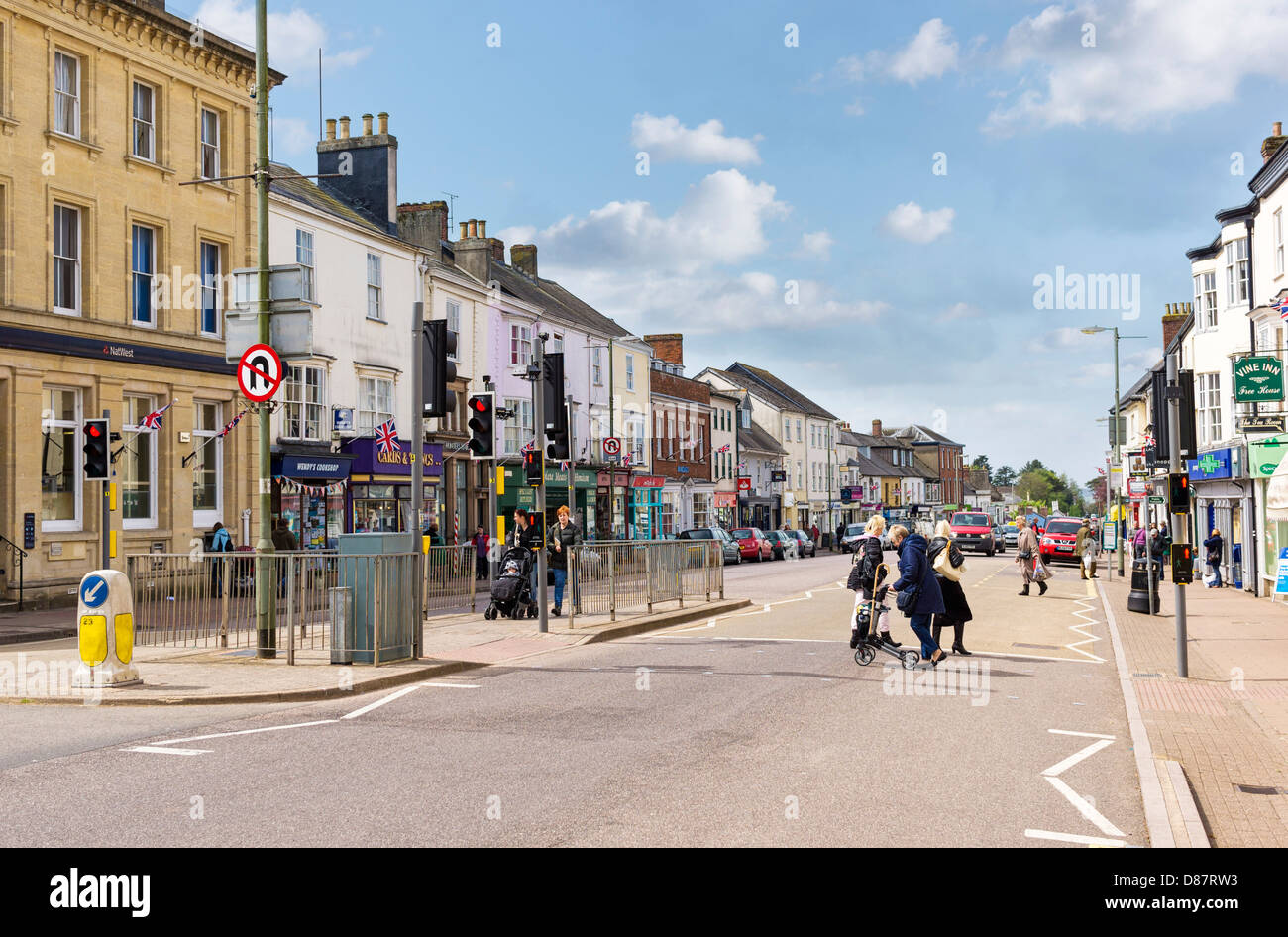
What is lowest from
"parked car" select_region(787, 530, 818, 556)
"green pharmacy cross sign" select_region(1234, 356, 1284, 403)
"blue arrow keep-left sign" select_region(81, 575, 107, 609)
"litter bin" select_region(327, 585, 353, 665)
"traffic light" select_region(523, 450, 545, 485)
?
"parked car" select_region(787, 530, 818, 556)

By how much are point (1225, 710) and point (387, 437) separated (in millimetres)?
25152

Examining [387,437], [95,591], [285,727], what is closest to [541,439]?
[95,591]

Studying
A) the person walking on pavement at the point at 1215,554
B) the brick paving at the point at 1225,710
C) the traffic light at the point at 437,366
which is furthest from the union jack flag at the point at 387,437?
the person walking on pavement at the point at 1215,554

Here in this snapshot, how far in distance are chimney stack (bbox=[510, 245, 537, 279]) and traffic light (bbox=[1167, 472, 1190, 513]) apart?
139 feet

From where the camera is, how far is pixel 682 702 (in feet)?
35.0

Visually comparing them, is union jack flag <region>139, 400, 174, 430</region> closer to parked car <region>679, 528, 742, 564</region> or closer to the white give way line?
the white give way line

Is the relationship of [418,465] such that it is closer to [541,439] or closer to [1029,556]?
[541,439]

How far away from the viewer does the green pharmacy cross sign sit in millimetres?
23438

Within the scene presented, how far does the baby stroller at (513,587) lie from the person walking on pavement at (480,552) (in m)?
1.92

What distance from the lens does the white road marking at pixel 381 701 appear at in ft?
32.8

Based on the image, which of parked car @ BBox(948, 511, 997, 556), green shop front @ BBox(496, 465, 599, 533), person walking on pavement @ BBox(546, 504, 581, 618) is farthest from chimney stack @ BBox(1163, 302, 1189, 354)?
person walking on pavement @ BBox(546, 504, 581, 618)

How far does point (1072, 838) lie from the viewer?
6.20 metres

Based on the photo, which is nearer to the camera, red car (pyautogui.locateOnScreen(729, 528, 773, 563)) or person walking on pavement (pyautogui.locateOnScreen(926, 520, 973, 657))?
person walking on pavement (pyautogui.locateOnScreen(926, 520, 973, 657))

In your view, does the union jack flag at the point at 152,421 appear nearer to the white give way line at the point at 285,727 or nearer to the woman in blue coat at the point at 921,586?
the white give way line at the point at 285,727
